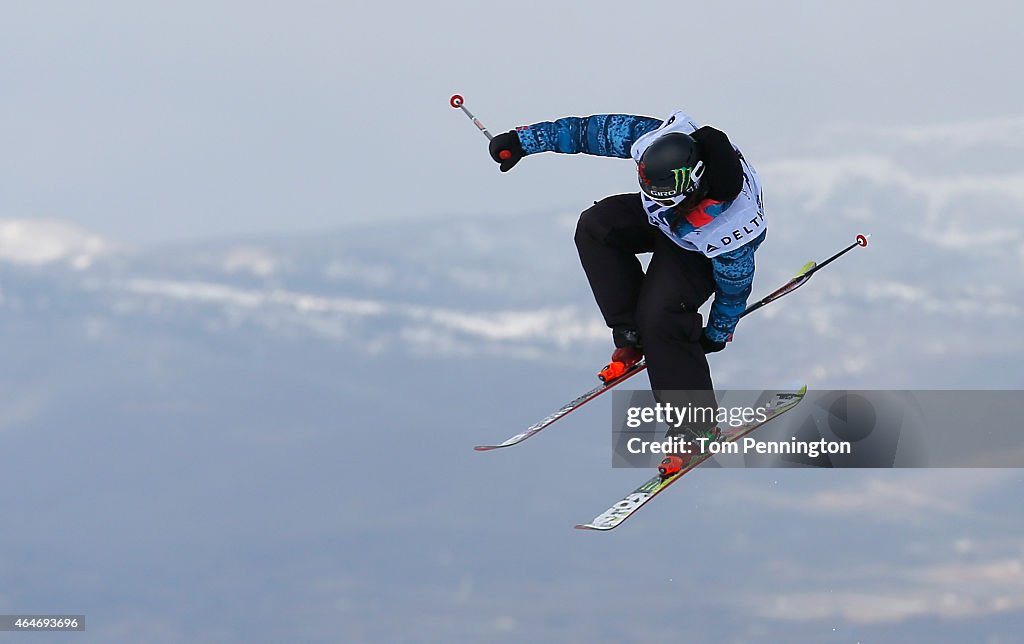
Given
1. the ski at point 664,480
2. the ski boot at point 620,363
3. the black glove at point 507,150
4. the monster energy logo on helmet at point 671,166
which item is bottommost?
the ski at point 664,480

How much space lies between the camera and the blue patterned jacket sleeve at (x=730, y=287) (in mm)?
11984

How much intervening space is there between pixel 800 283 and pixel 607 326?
2.23 meters

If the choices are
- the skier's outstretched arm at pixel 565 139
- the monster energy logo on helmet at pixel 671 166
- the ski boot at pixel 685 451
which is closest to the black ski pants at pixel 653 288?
the ski boot at pixel 685 451

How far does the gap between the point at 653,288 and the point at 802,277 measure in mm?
2160

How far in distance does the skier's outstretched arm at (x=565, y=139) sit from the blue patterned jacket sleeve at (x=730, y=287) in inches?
53.8

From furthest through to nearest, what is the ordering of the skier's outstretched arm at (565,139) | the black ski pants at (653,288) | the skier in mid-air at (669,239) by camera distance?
the black ski pants at (653,288) → the skier's outstretched arm at (565,139) → the skier in mid-air at (669,239)

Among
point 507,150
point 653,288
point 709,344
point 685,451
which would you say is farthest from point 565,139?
point 685,451

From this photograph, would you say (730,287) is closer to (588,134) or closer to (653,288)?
(653,288)

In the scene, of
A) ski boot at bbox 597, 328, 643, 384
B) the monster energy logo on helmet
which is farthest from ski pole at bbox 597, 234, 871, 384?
the monster energy logo on helmet

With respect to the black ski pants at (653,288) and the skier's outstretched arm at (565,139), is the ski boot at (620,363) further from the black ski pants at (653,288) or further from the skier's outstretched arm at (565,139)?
the skier's outstretched arm at (565,139)

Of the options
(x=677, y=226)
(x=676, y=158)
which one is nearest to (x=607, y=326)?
(x=677, y=226)

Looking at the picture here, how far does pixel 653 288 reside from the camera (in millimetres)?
12336

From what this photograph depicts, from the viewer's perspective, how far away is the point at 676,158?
1127 cm

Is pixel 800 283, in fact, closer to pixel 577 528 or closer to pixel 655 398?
pixel 655 398
